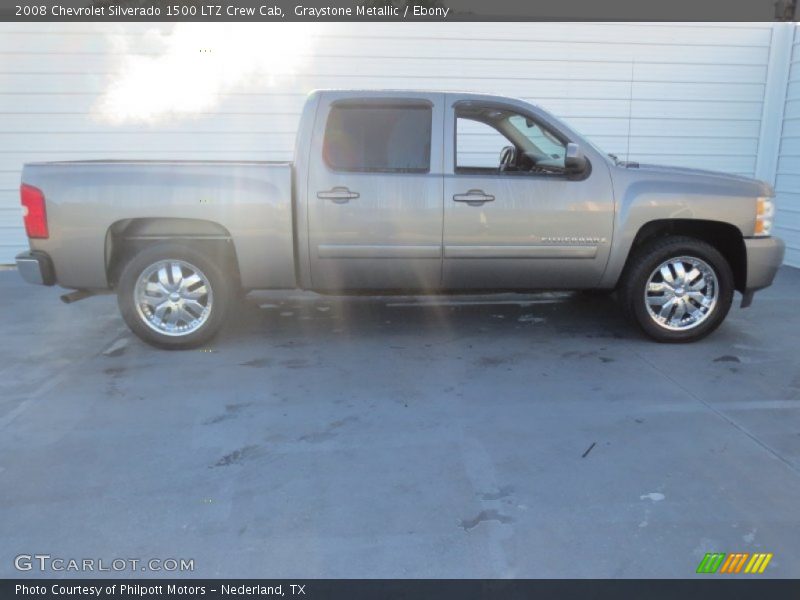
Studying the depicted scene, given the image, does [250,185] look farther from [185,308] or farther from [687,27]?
[687,27]

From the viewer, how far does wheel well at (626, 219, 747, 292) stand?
5082 mm

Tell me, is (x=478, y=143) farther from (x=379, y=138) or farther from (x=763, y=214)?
(x=763, y=214)

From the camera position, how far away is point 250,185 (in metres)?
4.75

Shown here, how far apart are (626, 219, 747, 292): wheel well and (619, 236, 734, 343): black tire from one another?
0.09 m

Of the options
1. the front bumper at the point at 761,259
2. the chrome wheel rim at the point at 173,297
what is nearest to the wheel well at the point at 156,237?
the chrome wheel rim at the point at 173,297

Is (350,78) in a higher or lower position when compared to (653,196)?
higher

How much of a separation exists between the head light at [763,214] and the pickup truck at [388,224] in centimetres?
1

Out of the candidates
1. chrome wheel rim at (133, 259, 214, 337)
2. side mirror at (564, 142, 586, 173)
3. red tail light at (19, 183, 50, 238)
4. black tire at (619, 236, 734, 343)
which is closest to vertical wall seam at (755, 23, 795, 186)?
black tire at (619, 236, 734, 343)

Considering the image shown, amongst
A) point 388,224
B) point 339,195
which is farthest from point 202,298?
point 388,224

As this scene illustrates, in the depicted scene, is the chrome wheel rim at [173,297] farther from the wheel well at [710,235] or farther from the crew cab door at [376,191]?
the wheel well at [710,235]

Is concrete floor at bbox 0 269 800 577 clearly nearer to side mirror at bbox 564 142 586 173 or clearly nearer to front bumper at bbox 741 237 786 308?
front bumper at bbox 741 237 786 308

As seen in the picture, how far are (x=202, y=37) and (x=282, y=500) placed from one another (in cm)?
728

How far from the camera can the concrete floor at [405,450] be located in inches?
102

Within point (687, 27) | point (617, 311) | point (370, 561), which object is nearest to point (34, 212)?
point (370, 561)
